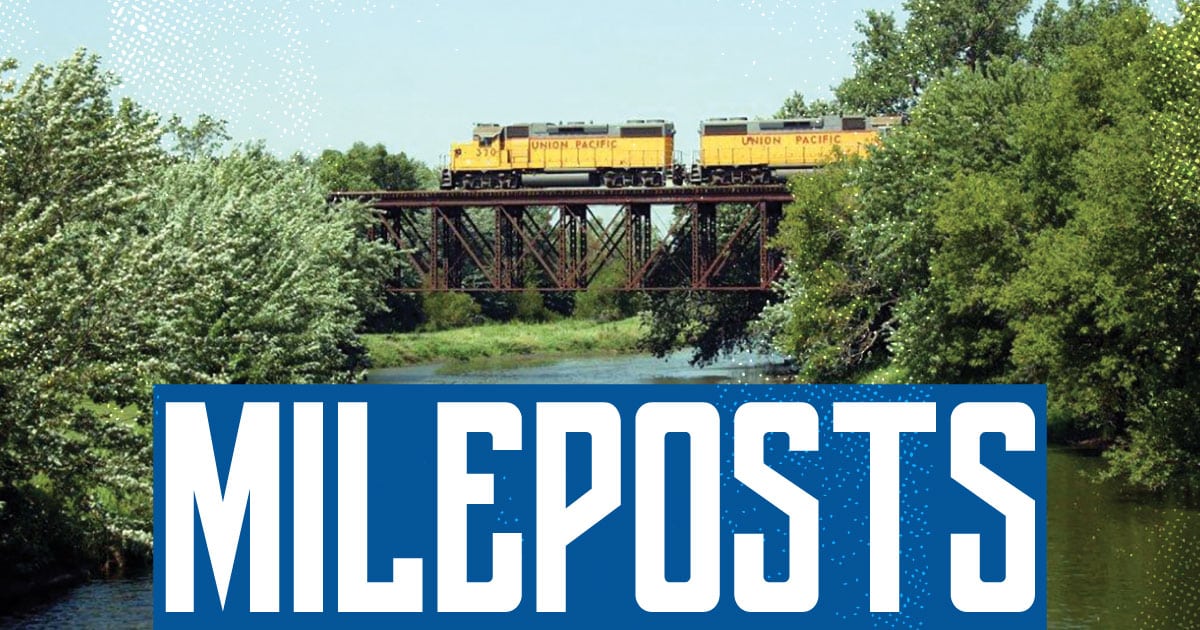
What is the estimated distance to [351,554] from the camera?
2133cm

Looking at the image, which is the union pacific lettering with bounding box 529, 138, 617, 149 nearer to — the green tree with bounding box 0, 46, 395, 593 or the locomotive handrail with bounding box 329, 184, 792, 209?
the locomotive handrail with bounding box 329, 184, 792, 209

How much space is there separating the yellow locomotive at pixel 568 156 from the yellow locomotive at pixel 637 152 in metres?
0.04

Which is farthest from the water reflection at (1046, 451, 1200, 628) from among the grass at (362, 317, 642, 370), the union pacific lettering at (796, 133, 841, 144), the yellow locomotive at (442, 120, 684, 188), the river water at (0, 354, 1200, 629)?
the grass at (362, 317, 642, 370)

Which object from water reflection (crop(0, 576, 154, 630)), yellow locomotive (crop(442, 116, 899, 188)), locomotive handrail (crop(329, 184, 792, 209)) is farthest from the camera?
yellow locomotive (crop(442, 116, 899, 188))

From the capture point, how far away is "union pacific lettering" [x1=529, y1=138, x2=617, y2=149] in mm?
87938

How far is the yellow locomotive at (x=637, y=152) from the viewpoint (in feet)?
287

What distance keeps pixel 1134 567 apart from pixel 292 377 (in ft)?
64.3

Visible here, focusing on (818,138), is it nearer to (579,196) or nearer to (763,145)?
(763,145)

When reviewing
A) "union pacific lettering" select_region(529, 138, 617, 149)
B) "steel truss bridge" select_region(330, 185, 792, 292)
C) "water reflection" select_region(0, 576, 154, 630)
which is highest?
"union pacific lettering" select_region(529, 138, 617, 149)

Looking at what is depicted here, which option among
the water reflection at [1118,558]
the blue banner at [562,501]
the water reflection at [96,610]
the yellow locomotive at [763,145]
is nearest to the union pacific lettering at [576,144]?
the yellow locomotive at [763,145]

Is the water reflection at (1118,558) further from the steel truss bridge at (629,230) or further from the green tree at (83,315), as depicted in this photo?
the steel truss bridge at (629,230)

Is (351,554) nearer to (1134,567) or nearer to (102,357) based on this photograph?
(102,357)

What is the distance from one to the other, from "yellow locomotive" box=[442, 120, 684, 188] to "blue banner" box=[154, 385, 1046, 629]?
66.5m

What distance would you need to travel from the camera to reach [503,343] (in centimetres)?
10712
